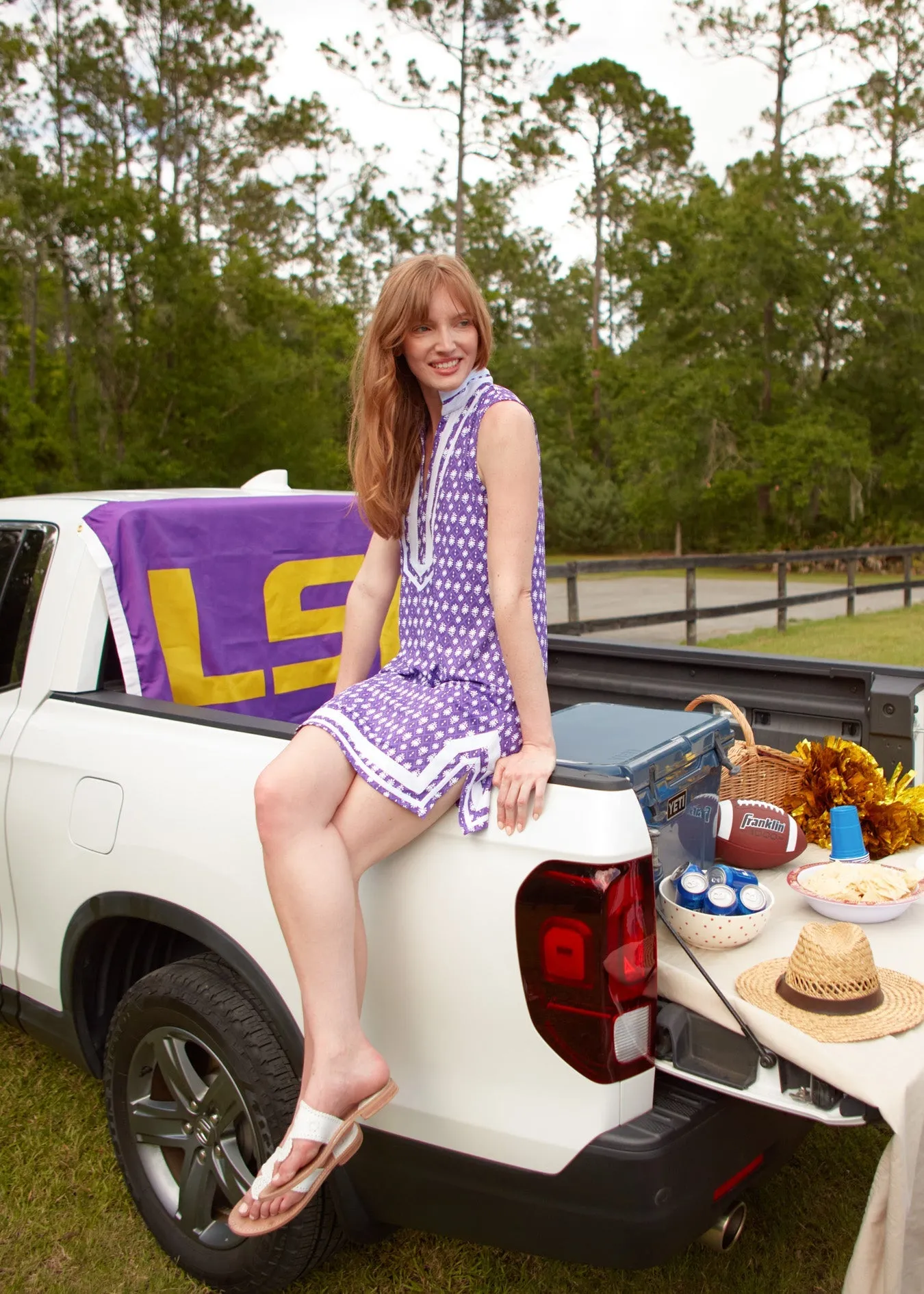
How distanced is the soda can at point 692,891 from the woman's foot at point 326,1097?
0.67m

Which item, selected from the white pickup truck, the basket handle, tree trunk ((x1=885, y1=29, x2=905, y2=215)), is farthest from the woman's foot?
tree trunk ((x1=885, y1=29, x2=905, y2=215))

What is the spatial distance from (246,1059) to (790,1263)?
1.33 metres

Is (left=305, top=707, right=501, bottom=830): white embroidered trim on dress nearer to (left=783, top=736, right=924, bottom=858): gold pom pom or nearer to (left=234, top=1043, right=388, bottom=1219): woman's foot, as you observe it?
(left=234, top=1043, right=388, bottom=1219): woman's foot

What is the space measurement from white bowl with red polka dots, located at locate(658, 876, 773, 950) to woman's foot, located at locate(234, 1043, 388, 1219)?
63cm

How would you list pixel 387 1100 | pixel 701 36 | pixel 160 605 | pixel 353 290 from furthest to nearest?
1. pixel 353 290
2. pixel 701 36
3. pixel 160 605
4. pixel 387 1100

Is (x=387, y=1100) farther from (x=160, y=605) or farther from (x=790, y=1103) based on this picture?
(x=160, y=605)

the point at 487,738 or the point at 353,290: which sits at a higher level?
the point at 353,290

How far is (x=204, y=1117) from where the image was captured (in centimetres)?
232

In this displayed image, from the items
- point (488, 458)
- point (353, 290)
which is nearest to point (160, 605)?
point (488, 458)

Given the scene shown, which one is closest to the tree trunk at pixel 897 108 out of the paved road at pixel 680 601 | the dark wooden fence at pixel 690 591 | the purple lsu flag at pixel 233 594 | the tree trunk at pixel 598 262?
the tree trunk at pixel 598 262

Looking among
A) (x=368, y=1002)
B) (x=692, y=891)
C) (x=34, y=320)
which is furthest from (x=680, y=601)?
(x=368, y=1002)

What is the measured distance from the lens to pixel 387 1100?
6.45ft

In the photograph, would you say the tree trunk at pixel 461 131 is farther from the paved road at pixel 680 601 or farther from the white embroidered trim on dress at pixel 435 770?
the white embroidered trim on dress at pixel 435 770

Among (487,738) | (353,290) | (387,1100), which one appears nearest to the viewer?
(387,1100)
